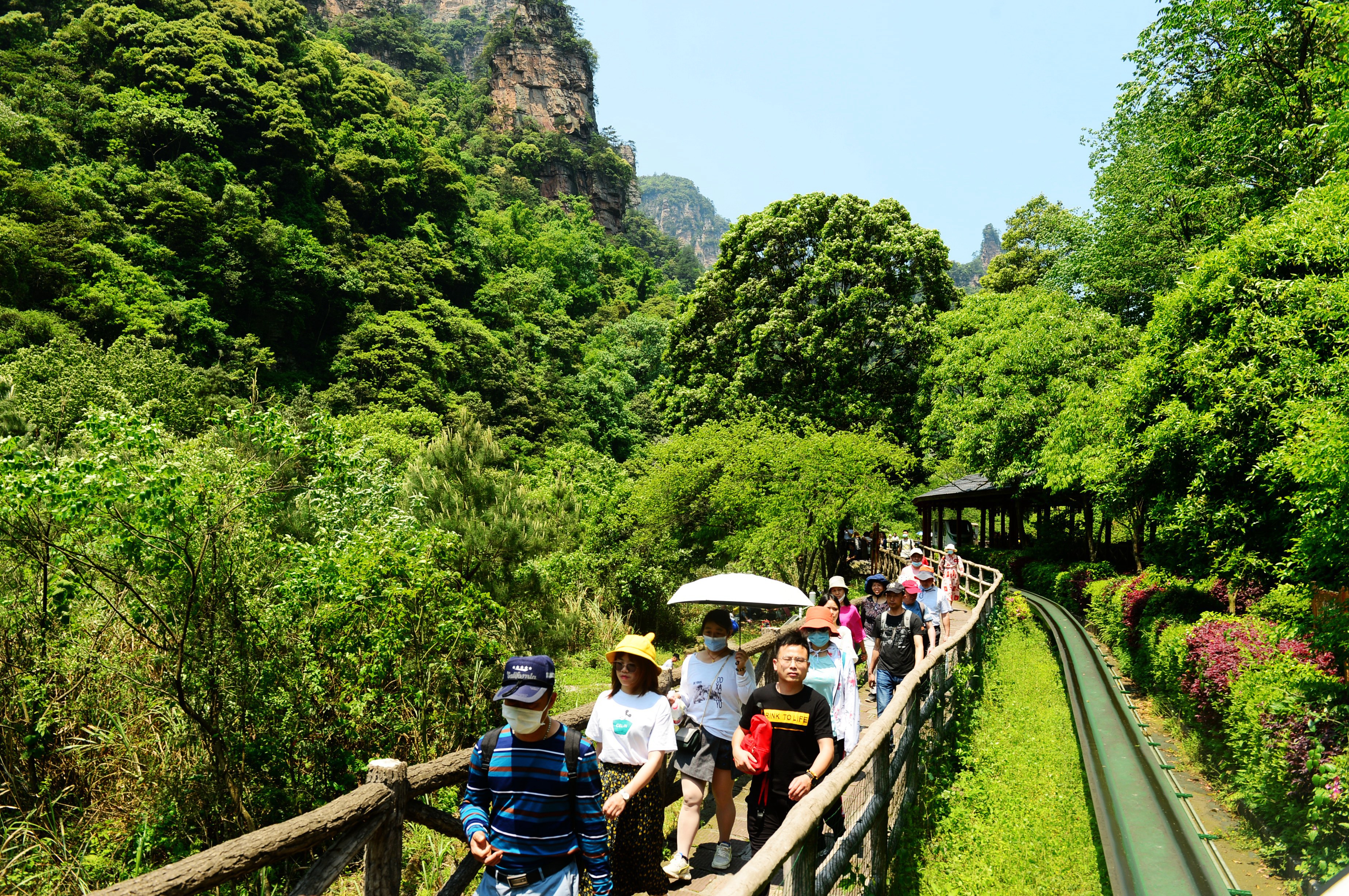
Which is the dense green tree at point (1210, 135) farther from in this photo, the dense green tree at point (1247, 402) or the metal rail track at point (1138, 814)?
the metal rail track at point (1138, 814)

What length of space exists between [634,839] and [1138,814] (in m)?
3.60

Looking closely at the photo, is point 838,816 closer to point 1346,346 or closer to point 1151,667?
point 1346,346

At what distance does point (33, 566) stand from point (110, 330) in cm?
2938

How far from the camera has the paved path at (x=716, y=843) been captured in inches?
169

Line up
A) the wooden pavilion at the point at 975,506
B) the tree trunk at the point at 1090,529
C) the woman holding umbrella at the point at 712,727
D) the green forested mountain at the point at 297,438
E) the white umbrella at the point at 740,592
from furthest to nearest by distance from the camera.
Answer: the wooden pavilion at the point at 975,506 → the tree trunk at the point at 1090,529 → the white umbrella at the point at 740,592 → the green forested mountain at the point at 297,438 → the woman holding umbrella at the point at 712,727

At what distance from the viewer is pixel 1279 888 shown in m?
5.20

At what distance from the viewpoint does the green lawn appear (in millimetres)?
5371

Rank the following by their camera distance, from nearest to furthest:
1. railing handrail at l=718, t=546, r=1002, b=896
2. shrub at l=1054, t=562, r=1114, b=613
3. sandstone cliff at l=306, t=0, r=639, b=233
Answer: railing handrail at l=718, t=546, r=1002, b=896 < shrub at l=1054, t=562, r=1114, b=613 < sandstone cliff at l=306, t=0, r=639, b=233

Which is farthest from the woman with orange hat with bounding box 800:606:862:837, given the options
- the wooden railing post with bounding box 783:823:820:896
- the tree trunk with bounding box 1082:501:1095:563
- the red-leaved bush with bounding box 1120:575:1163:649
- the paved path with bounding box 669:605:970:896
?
the tree trunk with bounding box 1082:501:1095:563

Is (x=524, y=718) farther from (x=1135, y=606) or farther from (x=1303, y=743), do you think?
(x=1135, y=606)

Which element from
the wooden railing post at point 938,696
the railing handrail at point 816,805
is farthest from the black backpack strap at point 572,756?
the wooden railing post at point 938,696

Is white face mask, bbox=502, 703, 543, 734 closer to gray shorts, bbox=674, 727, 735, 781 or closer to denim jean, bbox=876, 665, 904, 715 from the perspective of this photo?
gray shorts, bbox=674, 727, 735, 781

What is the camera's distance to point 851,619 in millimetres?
8008

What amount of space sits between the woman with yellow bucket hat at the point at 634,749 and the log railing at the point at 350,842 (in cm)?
77
